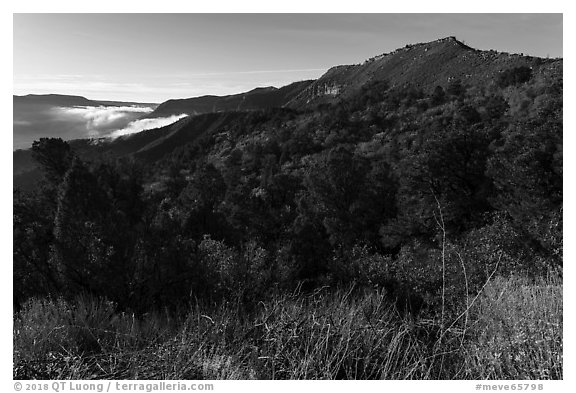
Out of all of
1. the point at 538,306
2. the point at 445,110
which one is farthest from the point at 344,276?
the point at 445,110

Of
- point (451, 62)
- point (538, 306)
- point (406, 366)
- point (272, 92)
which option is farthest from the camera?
point (272, 92)

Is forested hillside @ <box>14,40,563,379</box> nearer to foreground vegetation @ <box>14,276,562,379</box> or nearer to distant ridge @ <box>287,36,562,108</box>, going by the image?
foreground vegetation @ <box>14,276,562,379</box>

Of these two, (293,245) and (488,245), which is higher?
(488,245)

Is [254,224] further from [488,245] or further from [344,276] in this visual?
[488,245]

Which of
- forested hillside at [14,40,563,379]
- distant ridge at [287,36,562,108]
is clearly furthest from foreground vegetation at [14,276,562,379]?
distant ridge at [287,36,562,108]

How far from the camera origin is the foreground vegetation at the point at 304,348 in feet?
12.4

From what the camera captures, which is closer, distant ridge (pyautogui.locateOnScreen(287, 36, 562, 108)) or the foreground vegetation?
the foreground vegetation

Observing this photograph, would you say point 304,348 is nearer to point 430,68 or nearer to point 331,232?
point 331,232

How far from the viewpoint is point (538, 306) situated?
4352 millimetres

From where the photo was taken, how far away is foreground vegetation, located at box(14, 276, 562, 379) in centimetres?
377

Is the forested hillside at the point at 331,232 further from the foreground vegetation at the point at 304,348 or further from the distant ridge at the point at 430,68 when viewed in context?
the distant ridge at the point at 430,68

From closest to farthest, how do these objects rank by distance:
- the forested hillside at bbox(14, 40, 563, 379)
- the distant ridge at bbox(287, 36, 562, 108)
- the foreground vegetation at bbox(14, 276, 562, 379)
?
1. the foreground vegetation at bbox(14, 276, 562, 379)
2. the forested hillside at bbox(14, 40, 563, 379)
3. the distant ridge at bbox(287, 36, 562, 108)
